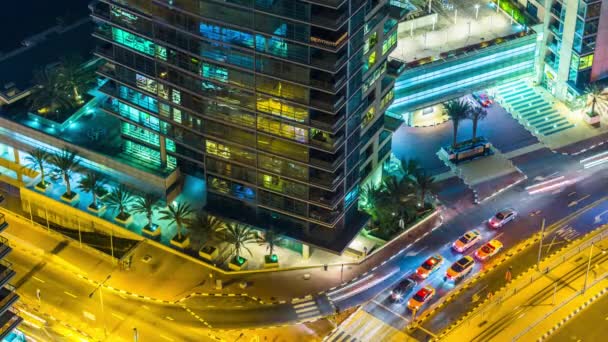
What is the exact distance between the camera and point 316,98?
647ft

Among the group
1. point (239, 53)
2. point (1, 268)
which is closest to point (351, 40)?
point (239, 53)

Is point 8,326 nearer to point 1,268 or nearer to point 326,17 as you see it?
point 1,268

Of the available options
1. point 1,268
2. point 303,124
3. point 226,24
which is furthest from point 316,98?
point 1,268

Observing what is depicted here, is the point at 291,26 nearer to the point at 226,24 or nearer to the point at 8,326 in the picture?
the point at 226,24

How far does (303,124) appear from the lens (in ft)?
654

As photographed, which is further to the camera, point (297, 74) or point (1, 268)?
point (297, 74)

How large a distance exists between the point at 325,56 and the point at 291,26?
280 inches

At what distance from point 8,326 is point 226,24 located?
56830mm

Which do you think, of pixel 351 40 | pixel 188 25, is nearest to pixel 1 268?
pixel 188 25

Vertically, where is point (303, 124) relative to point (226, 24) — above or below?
below

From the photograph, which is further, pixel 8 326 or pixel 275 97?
pixel 275 97

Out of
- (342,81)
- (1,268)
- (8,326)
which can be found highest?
(342,81)

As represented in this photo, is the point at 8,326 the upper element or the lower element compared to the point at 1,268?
lower

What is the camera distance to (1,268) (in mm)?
169750
